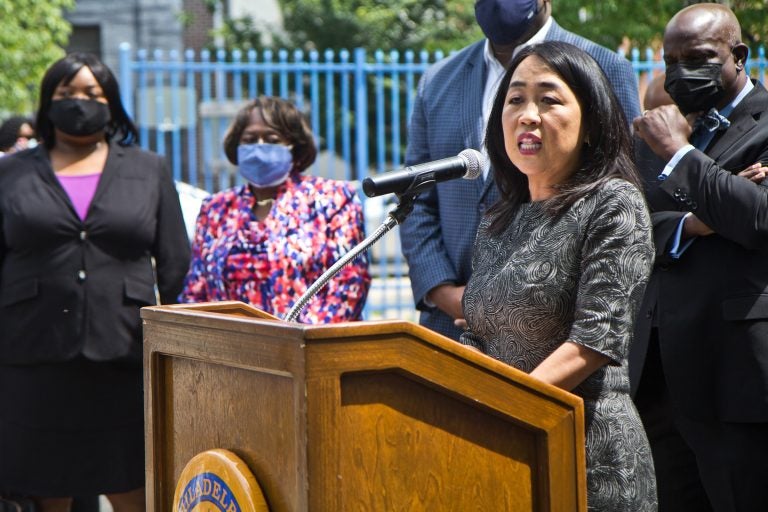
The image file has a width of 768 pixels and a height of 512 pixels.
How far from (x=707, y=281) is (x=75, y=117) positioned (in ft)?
8.81

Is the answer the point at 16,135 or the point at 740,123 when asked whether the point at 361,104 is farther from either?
the point at 740,123

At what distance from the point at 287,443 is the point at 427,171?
0.75 metres

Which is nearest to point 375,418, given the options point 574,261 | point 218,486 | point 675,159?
point 218,486

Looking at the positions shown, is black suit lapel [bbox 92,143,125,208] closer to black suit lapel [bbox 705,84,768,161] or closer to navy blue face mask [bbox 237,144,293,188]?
navy blue face mask [bbox 237,144,293,188]

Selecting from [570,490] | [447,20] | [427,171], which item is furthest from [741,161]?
[447,20]

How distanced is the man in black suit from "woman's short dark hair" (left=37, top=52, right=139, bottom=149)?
234 centimetres

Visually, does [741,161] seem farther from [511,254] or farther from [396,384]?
[396,384]

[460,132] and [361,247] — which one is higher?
[460,132]

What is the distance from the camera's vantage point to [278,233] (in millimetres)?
4594

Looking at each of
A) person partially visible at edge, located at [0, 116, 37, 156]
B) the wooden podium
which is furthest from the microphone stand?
person partially visible at edge, located at [0, 116, 37, 156]

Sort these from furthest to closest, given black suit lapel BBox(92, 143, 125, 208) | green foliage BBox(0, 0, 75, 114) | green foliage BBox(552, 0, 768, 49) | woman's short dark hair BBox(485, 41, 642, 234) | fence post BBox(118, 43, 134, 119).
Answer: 1. green foliage BBox(0, 0, 75, 114)
2. green foliage BBox(552, 0, 768, 49)
3. fence post BBox(118, 43, 134, 119)
4. black suit lapel BBox(92, 143, 125, 208)
5. woman's short dark hair BBox(485, 41, 642, 234)

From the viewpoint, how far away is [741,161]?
336 centimetres

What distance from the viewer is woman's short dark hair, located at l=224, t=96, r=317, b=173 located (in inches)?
194

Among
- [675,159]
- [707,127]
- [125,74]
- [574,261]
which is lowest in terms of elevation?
[574,261]
